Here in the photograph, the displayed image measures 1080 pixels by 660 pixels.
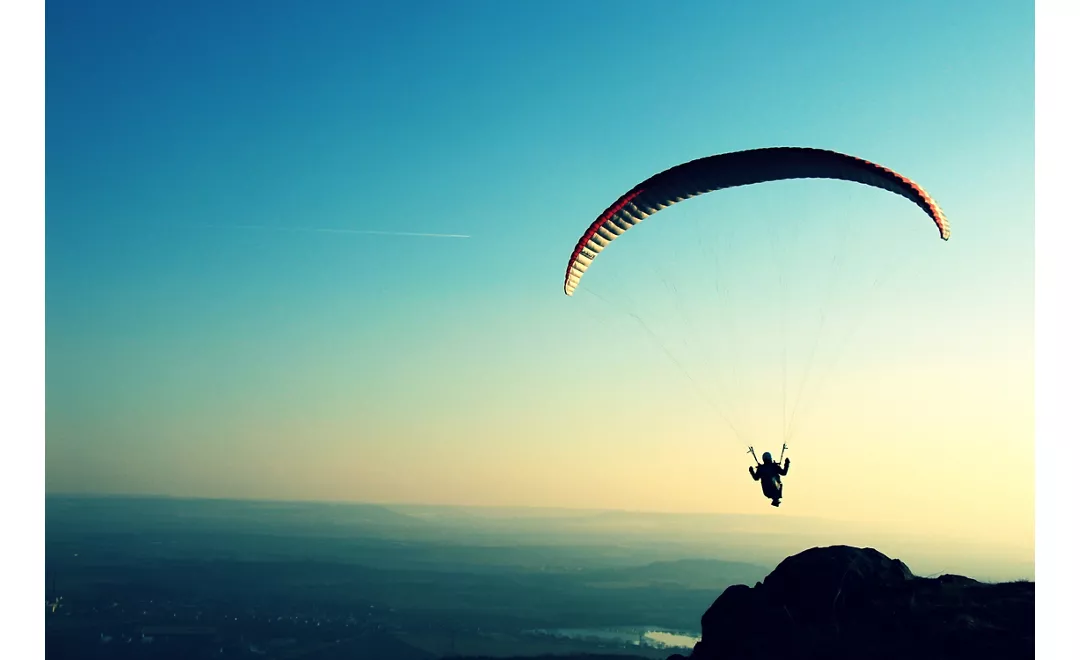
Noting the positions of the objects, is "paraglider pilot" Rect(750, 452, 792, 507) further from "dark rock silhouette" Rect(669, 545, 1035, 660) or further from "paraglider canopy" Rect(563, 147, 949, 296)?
"dark rock silhouette" Rect(669, 545, 1035, 660)


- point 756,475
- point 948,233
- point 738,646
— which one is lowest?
point 738,646

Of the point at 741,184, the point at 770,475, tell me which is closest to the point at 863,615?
the point at 770,475

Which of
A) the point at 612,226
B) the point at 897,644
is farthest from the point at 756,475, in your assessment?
the point at 897,644

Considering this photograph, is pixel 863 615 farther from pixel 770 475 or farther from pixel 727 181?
pixel 727 181

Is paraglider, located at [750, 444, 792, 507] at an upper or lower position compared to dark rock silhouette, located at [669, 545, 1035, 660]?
upper

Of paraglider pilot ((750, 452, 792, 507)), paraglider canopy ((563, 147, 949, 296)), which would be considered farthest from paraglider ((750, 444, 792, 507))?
paraglider canopy ((563, 147, 949, 296))
